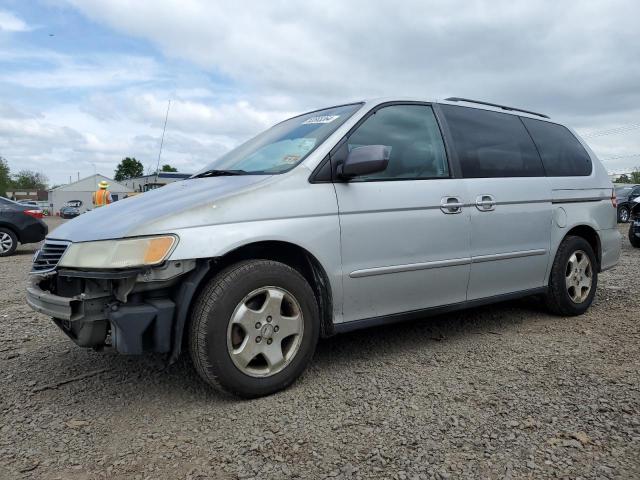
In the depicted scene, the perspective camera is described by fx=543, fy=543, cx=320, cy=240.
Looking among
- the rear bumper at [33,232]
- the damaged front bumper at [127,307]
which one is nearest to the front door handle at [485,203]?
the damaged front bumper at [127,307]

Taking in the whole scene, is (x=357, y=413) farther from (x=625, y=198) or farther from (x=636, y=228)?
(x=625, y=198)

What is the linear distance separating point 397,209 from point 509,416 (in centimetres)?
138

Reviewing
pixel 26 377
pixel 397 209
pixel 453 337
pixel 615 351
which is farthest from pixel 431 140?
pixel 26 377

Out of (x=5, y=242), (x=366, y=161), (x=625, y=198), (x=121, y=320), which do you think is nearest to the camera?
(x=121, y=320)

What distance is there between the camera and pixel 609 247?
16.5 feet

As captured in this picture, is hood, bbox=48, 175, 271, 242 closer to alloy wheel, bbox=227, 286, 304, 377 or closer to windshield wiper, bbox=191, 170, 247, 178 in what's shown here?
windshield wiper, bbox=191, 170, 247, 178

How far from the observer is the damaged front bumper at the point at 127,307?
106 inches

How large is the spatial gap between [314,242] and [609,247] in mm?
3323

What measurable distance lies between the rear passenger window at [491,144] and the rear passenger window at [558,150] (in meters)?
0.13

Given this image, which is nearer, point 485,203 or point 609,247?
point 485,203

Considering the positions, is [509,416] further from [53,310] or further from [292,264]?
[53,310]

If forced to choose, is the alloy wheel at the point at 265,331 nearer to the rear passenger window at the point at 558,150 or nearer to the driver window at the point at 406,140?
the driver window at the point at 406,140

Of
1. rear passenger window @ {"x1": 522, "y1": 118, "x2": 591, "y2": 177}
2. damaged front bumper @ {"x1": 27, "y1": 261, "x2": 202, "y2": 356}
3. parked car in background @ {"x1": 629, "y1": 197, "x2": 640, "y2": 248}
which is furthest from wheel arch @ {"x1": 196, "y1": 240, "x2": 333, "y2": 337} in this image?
parked car in background @ {"x1": 629, "y1": 197, "x2": 640, "y2": 248}

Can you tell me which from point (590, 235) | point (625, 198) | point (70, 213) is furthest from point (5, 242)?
point (70, 213)
